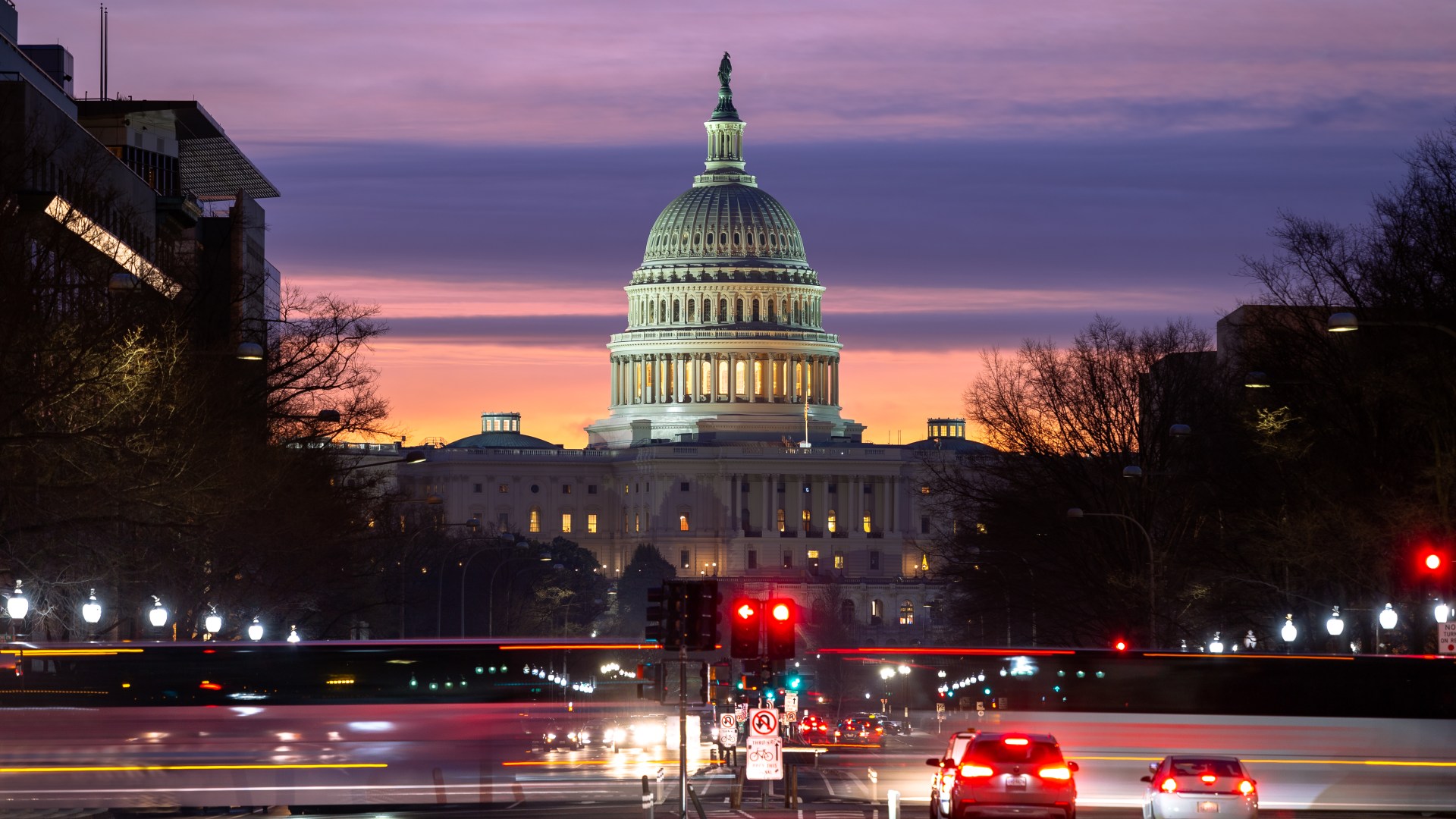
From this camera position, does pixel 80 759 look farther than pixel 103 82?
No

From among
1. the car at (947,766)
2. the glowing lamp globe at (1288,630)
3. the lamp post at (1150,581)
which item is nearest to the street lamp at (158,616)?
the car at (947,766)

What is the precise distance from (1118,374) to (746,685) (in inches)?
1829

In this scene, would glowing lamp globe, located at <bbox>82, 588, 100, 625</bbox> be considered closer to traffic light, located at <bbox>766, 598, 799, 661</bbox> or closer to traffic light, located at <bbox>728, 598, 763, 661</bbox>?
traffic light, located at <bbox>728, 598, 763, 661</bbox>

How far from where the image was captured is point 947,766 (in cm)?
4166

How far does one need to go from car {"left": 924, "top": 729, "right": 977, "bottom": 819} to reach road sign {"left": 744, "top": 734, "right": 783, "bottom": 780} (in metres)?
2.29

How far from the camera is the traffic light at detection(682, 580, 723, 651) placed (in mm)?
39719

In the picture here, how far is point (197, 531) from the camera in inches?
2181

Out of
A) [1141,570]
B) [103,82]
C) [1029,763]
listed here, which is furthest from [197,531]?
[103,82]

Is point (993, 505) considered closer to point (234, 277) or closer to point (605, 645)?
point (234, 277)

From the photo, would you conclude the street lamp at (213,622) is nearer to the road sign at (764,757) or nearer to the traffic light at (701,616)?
the road sign at (764,757)

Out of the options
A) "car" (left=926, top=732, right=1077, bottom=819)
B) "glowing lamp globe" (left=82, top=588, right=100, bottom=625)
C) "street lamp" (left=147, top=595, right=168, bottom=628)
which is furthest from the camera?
"street lamp" (left=147, top=595, right=168, bottom=628)

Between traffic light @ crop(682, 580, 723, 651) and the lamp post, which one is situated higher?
the lamp post

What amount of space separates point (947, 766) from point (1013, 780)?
2.60 metres

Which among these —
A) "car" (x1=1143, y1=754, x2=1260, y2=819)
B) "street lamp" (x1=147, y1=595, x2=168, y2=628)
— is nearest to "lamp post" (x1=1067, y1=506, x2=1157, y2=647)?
"street lamp" (x1=147, y1=595, x2=168, y2=628)
